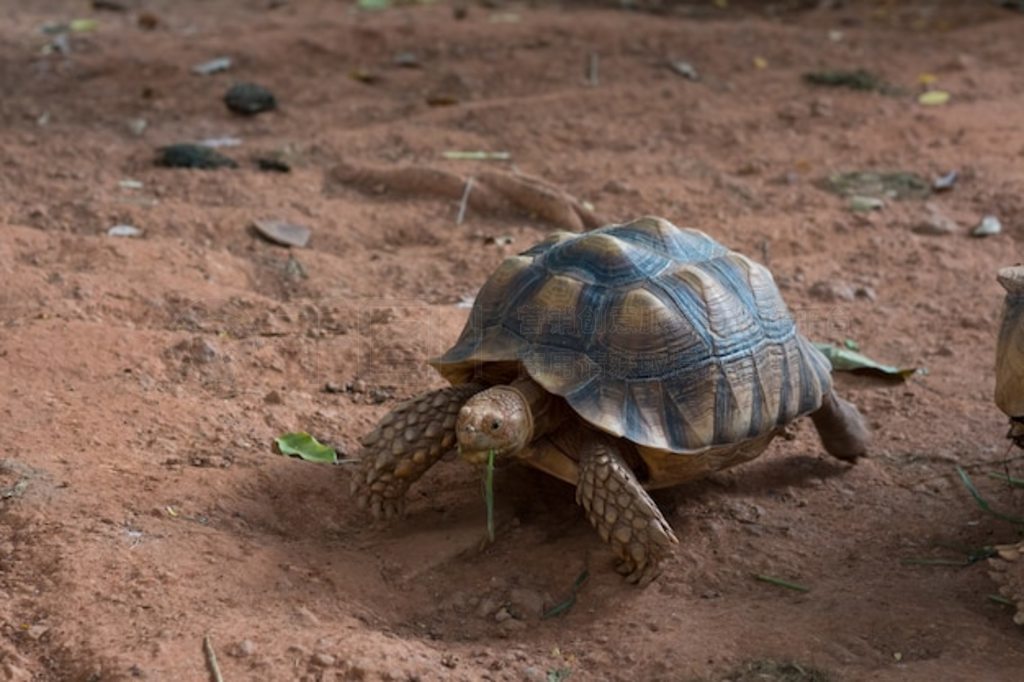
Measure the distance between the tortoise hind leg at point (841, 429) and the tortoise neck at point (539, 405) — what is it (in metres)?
0.78

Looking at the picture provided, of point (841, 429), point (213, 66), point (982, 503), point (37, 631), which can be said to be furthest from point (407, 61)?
point (37, 631)

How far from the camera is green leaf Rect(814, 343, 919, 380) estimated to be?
4.03m

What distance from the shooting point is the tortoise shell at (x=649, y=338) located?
3.02 m

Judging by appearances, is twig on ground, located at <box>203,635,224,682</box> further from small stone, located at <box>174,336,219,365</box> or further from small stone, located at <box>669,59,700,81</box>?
small stone, located at <box>669,59,700,81</box>

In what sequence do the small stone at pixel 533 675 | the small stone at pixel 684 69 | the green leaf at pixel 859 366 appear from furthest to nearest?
the small stone at pixel 684 69 < the green leaf at pixel 859 366 < the small stone at pixel 533 675

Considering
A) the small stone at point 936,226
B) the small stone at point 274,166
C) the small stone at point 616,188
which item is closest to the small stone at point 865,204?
the small stone at point 936,226

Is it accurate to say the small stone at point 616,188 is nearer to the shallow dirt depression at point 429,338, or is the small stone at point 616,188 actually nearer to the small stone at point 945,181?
the shallow dirt depression at point 429,338

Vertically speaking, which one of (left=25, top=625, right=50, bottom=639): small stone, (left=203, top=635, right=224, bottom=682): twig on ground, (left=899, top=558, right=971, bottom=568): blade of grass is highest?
(left=203, top=635, right=224, bottom=682): twig on ground

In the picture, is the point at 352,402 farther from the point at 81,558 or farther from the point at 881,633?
the point at 881,633

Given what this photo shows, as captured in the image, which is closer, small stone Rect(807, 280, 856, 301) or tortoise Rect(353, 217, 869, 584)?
tortoise Rect(353, 217, 869, 584)

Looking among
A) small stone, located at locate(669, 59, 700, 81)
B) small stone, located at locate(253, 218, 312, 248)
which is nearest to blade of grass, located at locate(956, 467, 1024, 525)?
small stone, located at locate(253, 218, 312, 248)

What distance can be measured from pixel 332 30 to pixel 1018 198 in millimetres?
3735

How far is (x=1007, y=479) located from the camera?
11.4 feet

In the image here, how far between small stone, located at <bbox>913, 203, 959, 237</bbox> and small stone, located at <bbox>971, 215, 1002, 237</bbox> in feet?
0.26
